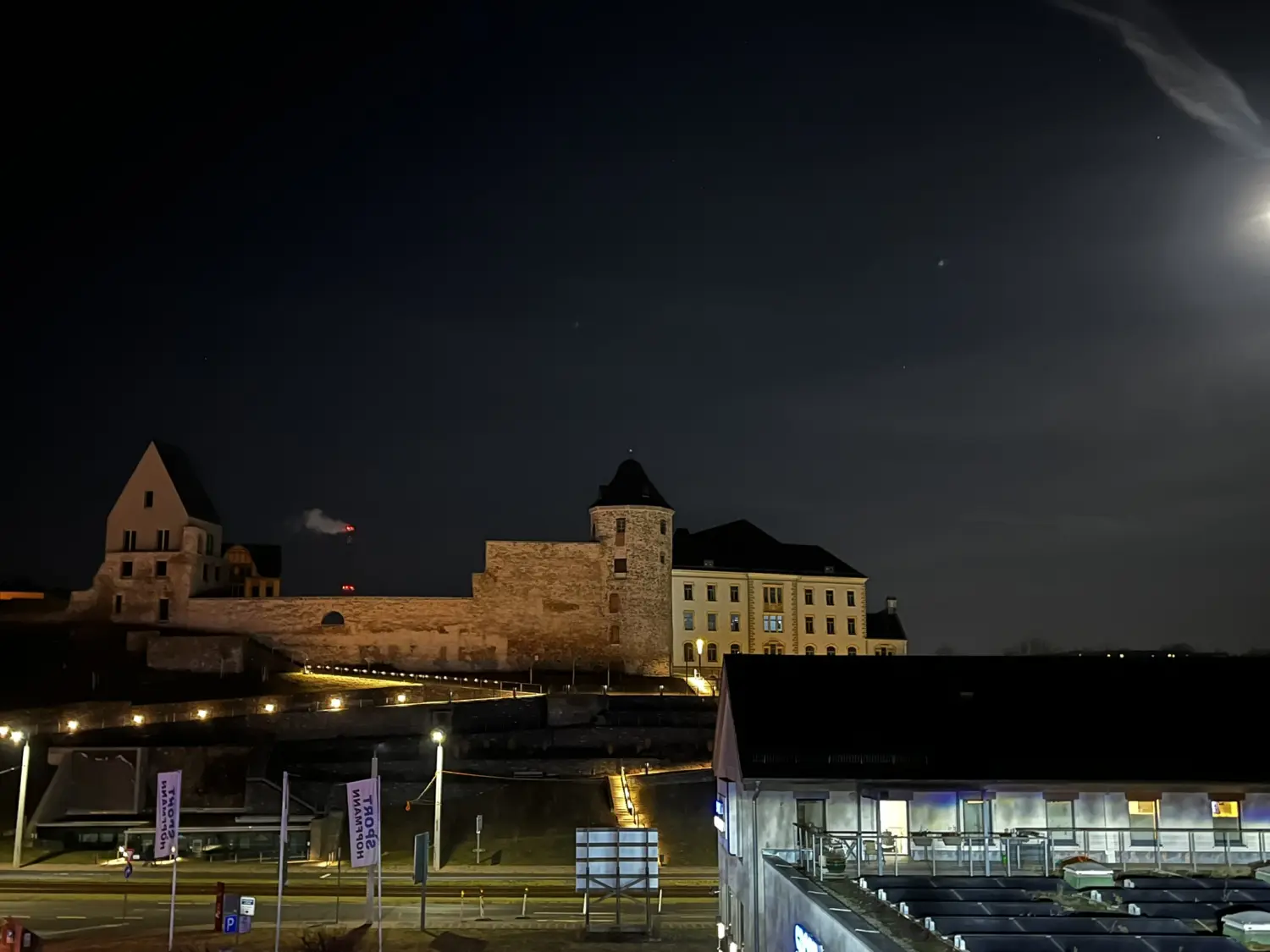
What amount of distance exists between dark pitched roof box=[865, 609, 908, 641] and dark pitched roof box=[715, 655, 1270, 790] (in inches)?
2321

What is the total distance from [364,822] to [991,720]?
1268 centimetres

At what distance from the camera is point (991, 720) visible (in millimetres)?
23672

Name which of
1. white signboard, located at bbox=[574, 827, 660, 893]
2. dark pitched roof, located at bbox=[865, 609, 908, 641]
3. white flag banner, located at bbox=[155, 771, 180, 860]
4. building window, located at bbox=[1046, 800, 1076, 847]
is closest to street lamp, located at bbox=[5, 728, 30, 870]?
white flag banner, located at bbox=[155, 771, 180, 860]

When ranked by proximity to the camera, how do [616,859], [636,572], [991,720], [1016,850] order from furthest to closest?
[636,572] → [616,859] → [991,720] → [1016,850]

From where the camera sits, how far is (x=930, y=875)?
18.4 m

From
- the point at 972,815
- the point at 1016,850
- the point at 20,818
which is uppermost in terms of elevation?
the point at 972,815

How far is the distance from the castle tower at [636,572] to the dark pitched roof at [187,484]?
26.1 meters

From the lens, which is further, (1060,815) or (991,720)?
(991,720)

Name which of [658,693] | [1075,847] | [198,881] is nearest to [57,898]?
[198,881]

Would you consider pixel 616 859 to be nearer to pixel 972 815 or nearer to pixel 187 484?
pixel 972 815

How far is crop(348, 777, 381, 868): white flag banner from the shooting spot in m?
24.0

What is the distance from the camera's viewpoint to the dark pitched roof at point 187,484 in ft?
256

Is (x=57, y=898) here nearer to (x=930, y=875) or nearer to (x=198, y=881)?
(x=198, y=881)

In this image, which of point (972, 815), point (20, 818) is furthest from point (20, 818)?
point (972, 815)
